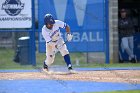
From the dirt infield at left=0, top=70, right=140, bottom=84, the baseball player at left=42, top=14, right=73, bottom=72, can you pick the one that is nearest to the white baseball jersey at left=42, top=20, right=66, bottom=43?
the baseball player at left=42, top=14, right=73, bottom=72

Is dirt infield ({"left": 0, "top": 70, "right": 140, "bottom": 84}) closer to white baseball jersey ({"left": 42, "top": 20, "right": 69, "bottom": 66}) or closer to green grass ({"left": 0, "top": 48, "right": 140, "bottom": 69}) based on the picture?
white baseball jersey ({"left": 42, "top": 20, "right": 69, "bottom": 66})

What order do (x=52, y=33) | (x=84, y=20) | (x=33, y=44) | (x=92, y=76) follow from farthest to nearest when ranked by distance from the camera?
(x=84, y=20) < (x=33, y=44) < (x=52, y=33) < (x=92, y=76)

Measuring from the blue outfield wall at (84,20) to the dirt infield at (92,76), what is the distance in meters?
2.46

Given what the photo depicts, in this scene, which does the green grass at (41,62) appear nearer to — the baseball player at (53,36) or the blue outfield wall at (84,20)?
the blue outfield wall at (84,20)

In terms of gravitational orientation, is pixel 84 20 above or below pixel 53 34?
above

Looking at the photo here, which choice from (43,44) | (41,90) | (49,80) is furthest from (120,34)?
(41,90)

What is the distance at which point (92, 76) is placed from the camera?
12.7 meters

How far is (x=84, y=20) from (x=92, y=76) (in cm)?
378

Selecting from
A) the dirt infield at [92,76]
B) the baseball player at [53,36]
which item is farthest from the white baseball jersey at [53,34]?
the dirt infield at [92,76]

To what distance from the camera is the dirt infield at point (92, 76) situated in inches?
476

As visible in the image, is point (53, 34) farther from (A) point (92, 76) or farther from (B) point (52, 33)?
(A) point (92, 76)

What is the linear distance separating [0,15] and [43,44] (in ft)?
5.61

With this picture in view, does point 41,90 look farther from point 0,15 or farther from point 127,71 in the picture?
point 0,15

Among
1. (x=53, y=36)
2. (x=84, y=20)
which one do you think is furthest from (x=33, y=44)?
(x=53, y=36)
